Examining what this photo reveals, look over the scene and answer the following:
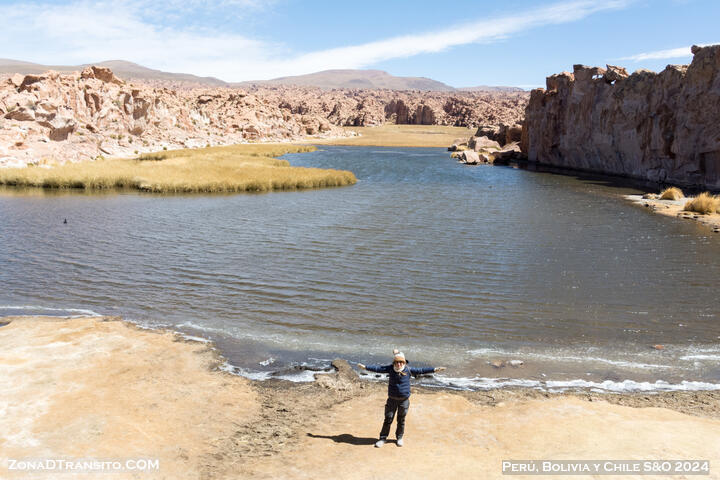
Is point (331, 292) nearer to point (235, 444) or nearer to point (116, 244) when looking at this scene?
point (235, 444)

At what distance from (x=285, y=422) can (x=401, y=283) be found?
7.97m

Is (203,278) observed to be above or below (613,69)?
below

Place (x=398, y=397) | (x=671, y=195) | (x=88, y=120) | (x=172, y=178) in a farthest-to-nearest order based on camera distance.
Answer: (x=88, y=120), (x=172, y=178), (x=671, y=195), (x=398, y=397)

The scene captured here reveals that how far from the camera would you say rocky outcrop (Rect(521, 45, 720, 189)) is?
3634 centimetres

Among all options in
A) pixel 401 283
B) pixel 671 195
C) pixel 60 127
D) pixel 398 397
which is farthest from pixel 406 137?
pixel 398 397

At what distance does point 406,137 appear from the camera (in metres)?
122

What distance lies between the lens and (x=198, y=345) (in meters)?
11.1

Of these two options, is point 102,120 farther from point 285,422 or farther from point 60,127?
point 285,422

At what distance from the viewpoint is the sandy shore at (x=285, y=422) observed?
687 cm

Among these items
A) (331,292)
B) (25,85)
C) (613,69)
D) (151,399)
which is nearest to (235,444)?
(151,399)

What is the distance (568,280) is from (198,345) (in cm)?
1090

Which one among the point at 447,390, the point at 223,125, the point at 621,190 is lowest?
the point at 447,390

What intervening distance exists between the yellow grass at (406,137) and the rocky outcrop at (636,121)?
43.6m

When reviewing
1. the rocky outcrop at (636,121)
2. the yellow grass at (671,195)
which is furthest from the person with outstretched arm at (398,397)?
the rocky outcrop at (636,121)
